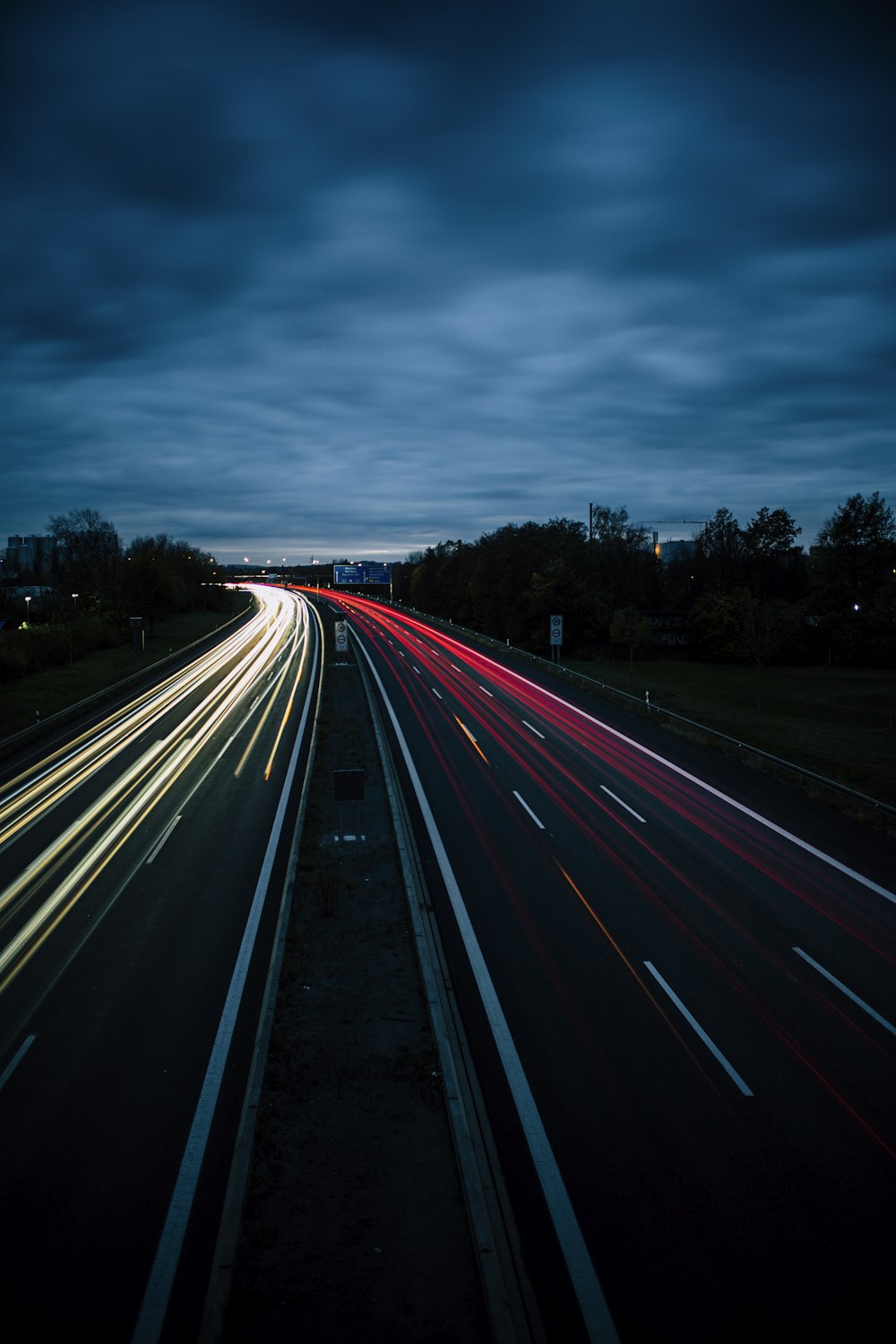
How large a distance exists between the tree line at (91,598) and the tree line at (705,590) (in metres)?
37.9

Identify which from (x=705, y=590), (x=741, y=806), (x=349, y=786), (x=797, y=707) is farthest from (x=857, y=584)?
(x=349, y=786)

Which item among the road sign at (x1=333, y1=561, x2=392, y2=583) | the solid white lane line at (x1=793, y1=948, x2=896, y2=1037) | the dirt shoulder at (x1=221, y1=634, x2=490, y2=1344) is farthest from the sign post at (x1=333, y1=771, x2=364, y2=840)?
the road sign at (x1=333, y1=561, x2=392, y2=583)

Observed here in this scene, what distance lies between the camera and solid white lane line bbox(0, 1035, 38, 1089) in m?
10.5

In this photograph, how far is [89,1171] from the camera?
878cm

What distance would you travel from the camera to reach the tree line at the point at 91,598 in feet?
177

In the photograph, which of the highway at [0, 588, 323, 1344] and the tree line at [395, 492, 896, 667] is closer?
the highway at [0, 588, 323, 1344]

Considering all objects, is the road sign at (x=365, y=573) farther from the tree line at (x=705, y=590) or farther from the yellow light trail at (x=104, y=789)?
the yellow light trail at (x=104, y=789)

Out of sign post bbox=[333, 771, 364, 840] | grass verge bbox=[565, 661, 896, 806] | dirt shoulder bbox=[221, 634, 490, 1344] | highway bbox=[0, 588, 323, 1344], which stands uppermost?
sign post bbox=[333, 771, 364, 840]

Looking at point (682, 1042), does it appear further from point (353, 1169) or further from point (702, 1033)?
point (353, 1169)

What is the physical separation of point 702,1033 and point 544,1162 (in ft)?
12.2

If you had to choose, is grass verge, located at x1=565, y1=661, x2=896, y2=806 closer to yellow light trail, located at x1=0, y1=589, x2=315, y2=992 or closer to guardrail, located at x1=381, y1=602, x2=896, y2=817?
guardrail, located at x1=381, y1=602, x2=896, y2=817

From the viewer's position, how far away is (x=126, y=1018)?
39.8 feet

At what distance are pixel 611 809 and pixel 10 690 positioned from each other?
124 ft

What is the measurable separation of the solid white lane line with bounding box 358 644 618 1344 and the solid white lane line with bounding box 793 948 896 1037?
5.66 m
